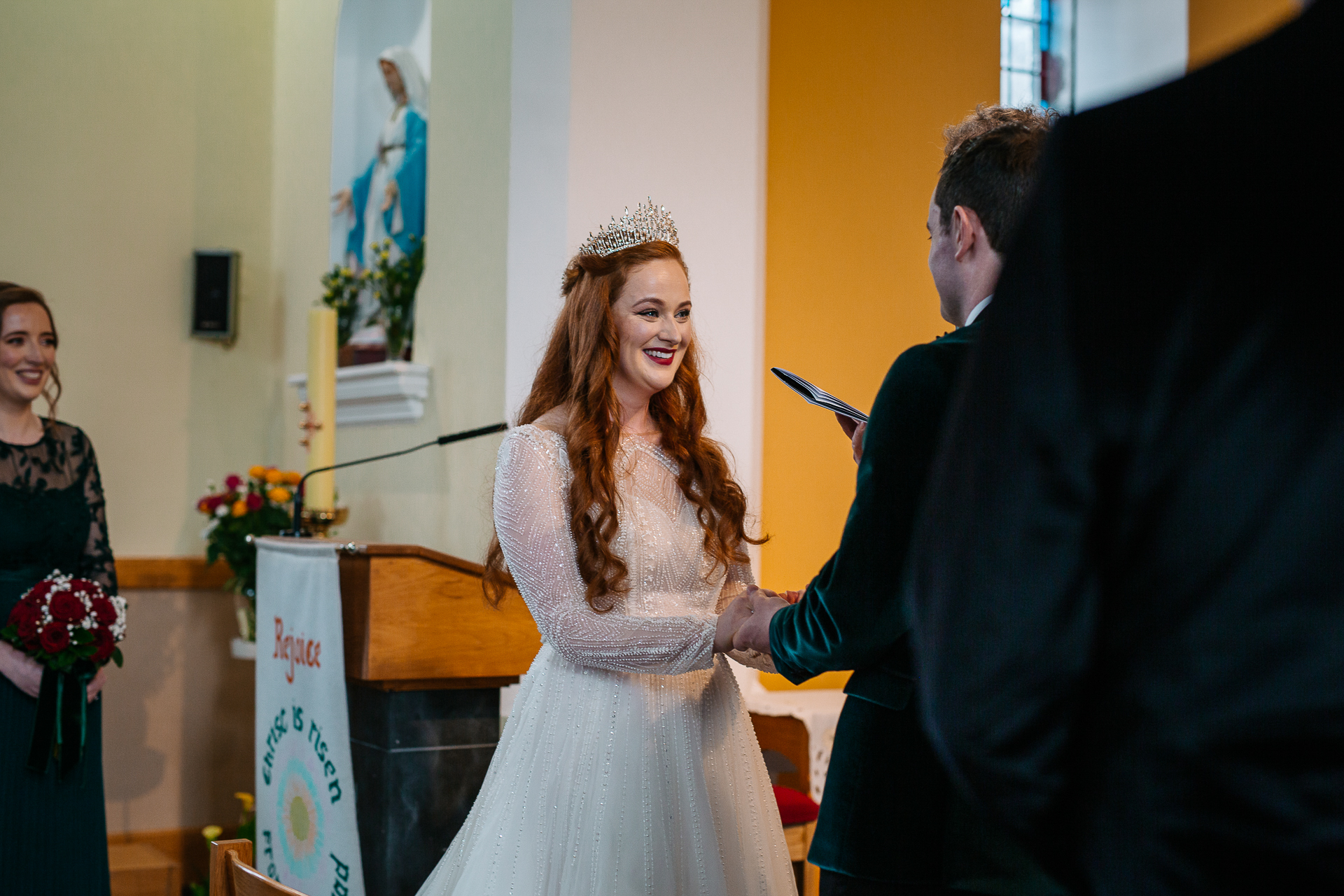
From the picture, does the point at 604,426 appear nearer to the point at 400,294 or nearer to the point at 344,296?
the point at 400,294

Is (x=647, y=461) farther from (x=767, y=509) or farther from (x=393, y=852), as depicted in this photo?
(x=767, y=509)

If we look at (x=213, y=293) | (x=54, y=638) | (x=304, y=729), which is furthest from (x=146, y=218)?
(x=304, y=729)

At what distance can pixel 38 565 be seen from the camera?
11.1 feet

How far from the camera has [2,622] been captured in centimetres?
328

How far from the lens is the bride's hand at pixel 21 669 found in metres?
3.19

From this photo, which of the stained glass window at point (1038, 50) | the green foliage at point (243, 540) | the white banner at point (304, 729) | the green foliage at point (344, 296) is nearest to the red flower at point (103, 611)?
the white banner at point (304, 729)

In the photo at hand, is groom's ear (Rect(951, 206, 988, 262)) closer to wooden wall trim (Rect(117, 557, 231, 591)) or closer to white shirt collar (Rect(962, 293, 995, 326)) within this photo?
white shirt collar (Rect(962, 293, 995, 326))

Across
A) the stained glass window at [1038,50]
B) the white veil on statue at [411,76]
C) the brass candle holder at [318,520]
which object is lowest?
the brass candle holder at [318,520]

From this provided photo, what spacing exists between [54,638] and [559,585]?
74.0 inches

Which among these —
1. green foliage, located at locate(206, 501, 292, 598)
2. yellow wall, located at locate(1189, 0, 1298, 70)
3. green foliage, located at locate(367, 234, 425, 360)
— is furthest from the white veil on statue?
yellow wall, located at locate(1189, 0, 1298, 70)

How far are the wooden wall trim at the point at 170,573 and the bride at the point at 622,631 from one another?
2.86m

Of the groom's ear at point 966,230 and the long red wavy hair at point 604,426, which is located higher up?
the groom's ear at point 966,230

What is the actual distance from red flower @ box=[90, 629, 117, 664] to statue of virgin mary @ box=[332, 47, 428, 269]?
158 centimetres

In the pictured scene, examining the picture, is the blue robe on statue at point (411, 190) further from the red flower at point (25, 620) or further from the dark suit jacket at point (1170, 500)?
the dark suit jacket at point (1170, 500)
